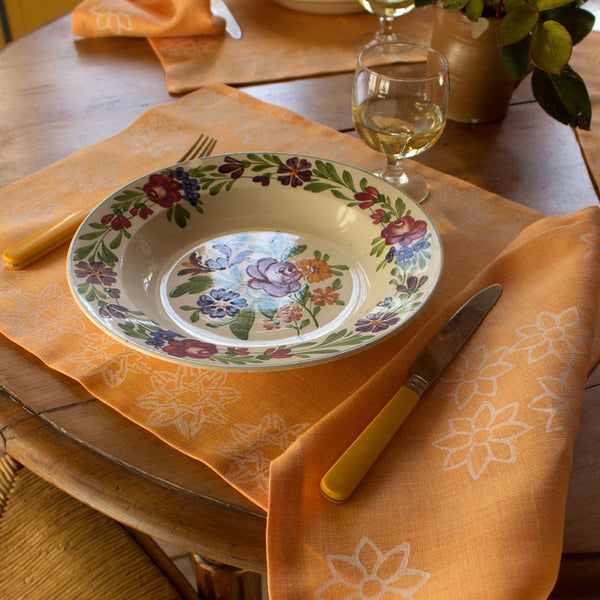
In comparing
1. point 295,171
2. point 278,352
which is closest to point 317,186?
point 295,171

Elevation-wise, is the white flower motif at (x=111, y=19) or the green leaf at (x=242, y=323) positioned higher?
the white flower motif at (x=111, y=19)

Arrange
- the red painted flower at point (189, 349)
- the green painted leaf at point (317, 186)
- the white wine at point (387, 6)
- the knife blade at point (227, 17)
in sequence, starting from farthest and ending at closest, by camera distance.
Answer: the knife blade at point (227, 17)
the white wine at point (387, 6)
the green painted leaf at point (317, 186)
the red painted flower at point (189, 349)

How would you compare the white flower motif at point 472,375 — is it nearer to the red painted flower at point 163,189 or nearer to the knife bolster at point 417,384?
the knife bolster at point 417,384

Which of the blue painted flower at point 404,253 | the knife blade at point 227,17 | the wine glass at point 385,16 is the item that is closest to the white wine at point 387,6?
the wine glass at point 385,16

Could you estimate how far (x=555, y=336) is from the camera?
512 mm

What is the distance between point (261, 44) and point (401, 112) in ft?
1.48

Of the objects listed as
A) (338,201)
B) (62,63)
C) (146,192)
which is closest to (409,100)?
(338,201)

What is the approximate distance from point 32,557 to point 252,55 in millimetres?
805

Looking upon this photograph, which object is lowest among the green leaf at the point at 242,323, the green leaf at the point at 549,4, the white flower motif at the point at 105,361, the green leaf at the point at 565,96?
the white flower motif at the point at 105,361

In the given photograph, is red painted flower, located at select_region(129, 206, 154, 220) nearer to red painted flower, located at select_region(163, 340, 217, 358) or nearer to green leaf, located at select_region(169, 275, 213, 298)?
green leaf, located at select_region(169, 275, 213, 298)

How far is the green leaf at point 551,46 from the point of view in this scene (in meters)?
0.67

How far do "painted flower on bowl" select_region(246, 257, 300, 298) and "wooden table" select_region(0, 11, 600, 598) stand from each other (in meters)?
0.19

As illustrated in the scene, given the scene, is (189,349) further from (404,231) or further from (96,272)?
(404,231)

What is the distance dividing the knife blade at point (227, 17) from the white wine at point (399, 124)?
480 millimetres
